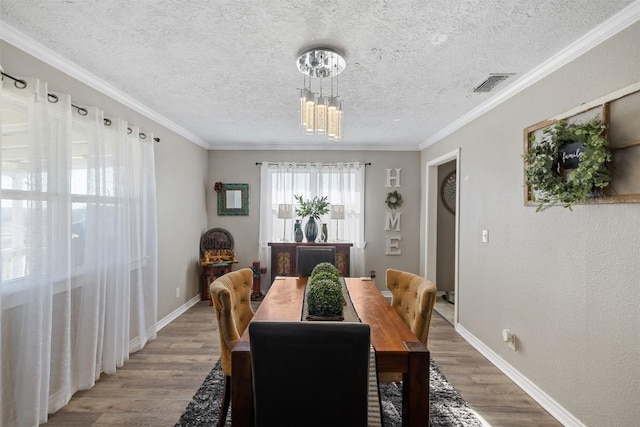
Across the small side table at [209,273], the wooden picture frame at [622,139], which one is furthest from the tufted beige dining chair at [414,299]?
the small side table at [209,273]

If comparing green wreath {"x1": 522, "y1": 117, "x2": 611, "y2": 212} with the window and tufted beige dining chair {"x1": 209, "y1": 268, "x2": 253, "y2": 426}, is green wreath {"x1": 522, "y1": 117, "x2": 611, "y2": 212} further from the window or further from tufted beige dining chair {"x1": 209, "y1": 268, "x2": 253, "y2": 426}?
the window

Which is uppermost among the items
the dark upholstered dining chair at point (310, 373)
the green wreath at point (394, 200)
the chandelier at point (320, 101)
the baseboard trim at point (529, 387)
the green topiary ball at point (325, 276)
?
the chandelier at point (320, 101)

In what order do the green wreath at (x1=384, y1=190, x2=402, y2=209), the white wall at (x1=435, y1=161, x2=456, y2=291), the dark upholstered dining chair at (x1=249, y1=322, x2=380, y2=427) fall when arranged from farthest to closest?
the white wall at (x1=435, y1=161, x2=456, y2=291), the green wreath at (x1=384, y1=190, x2=402, y2=209), the dark upholstered dining chair at (x1=249, y1=322, x2=380, y2=427)

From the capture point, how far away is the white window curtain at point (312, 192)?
500 centimetres

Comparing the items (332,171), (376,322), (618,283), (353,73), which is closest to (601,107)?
(618,283)

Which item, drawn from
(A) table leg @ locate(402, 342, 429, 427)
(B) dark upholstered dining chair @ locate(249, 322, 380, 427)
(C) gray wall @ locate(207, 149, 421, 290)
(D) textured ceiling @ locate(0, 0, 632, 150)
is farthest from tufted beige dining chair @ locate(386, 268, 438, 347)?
(C) gray wall @ locate(207, 149, 421, 290)

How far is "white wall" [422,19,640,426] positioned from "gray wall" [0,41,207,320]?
3.42 m

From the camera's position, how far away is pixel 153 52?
208cm

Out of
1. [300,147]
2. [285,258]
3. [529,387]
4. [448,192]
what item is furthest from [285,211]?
[529,387]

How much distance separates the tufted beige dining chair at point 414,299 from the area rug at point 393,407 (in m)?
0.58

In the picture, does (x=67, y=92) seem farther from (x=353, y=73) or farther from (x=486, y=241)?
(x=486, y=241)

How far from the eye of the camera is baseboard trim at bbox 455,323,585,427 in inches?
80.3

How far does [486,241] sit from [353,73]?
2003 mm

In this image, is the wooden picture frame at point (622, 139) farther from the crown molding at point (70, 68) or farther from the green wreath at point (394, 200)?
the crown molding at point (70, 68)
